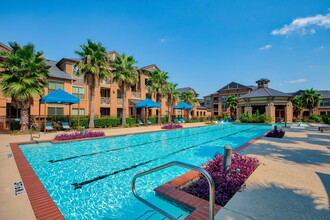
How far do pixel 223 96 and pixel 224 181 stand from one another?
56847 millimetres

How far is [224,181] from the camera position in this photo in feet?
12.9

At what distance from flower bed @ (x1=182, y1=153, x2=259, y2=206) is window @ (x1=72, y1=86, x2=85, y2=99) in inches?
962

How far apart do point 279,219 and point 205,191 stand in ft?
4.55

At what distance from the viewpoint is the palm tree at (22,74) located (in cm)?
1291

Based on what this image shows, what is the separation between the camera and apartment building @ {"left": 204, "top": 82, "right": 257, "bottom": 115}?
174 ft

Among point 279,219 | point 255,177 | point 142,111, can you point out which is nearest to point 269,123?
point 142,111

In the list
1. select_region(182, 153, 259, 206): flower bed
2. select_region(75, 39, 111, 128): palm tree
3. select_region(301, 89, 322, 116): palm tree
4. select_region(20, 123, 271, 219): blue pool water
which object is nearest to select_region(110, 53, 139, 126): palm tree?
select_region(75, 39, 111, 128): palm tree

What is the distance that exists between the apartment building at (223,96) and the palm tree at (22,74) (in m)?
52.5

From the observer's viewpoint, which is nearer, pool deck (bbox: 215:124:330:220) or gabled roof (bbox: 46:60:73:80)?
pool deck (bbox: 215:124:330:220)

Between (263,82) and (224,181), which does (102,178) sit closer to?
(224,181)

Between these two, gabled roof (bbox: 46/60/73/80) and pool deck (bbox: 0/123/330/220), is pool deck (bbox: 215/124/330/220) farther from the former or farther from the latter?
gabled roof (bbox: 46/60/73/80)

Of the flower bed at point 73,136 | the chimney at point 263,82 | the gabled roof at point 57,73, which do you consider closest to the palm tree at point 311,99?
the chimney at point 263,82

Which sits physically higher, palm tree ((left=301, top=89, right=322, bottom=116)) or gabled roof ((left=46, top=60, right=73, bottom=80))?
gabled roof ((left=46, top=60, right=73, bottom=80))

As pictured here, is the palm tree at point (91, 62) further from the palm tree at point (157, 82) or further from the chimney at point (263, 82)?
the chimney at point (263, 82)
